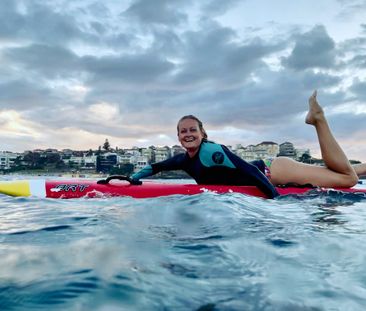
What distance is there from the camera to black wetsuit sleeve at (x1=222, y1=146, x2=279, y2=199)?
17.7 feet

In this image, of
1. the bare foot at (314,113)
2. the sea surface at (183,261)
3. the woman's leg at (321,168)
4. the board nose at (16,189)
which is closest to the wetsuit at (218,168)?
the woman's leg at (321,168)

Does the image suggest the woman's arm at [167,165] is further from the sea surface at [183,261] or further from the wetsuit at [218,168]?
the sea surface at [183,261]

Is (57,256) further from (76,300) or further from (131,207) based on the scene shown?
(131,207)

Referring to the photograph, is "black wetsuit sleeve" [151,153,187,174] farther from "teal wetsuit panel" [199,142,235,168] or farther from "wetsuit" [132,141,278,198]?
"teal wetsuit panel" [199,142,235,168]

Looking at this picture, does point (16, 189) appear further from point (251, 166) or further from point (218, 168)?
point (251, 166)

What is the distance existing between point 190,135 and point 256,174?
109 cm

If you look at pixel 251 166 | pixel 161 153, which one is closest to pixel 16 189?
Result: pixel 251 166

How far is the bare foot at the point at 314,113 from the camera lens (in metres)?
5.91

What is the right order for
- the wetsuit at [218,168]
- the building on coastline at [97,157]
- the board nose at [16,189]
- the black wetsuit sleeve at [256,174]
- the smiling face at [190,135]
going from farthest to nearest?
the building on coastline at [97,157], the board nose at [16,189], the smiling face at [190,135], the wetsuit at [218,168], the black wetsuit sleeve at [256,174]

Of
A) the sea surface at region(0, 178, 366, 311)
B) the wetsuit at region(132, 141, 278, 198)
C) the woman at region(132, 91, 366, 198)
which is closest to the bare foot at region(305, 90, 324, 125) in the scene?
the woman at region(132, 91, 366, 198)

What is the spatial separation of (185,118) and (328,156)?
7.36ft

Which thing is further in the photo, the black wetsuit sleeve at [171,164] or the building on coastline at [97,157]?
the building on coastline at [97,157]

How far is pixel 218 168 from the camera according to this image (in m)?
5.68

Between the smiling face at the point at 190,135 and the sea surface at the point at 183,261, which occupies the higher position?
the smiling face at the point at 190,135
